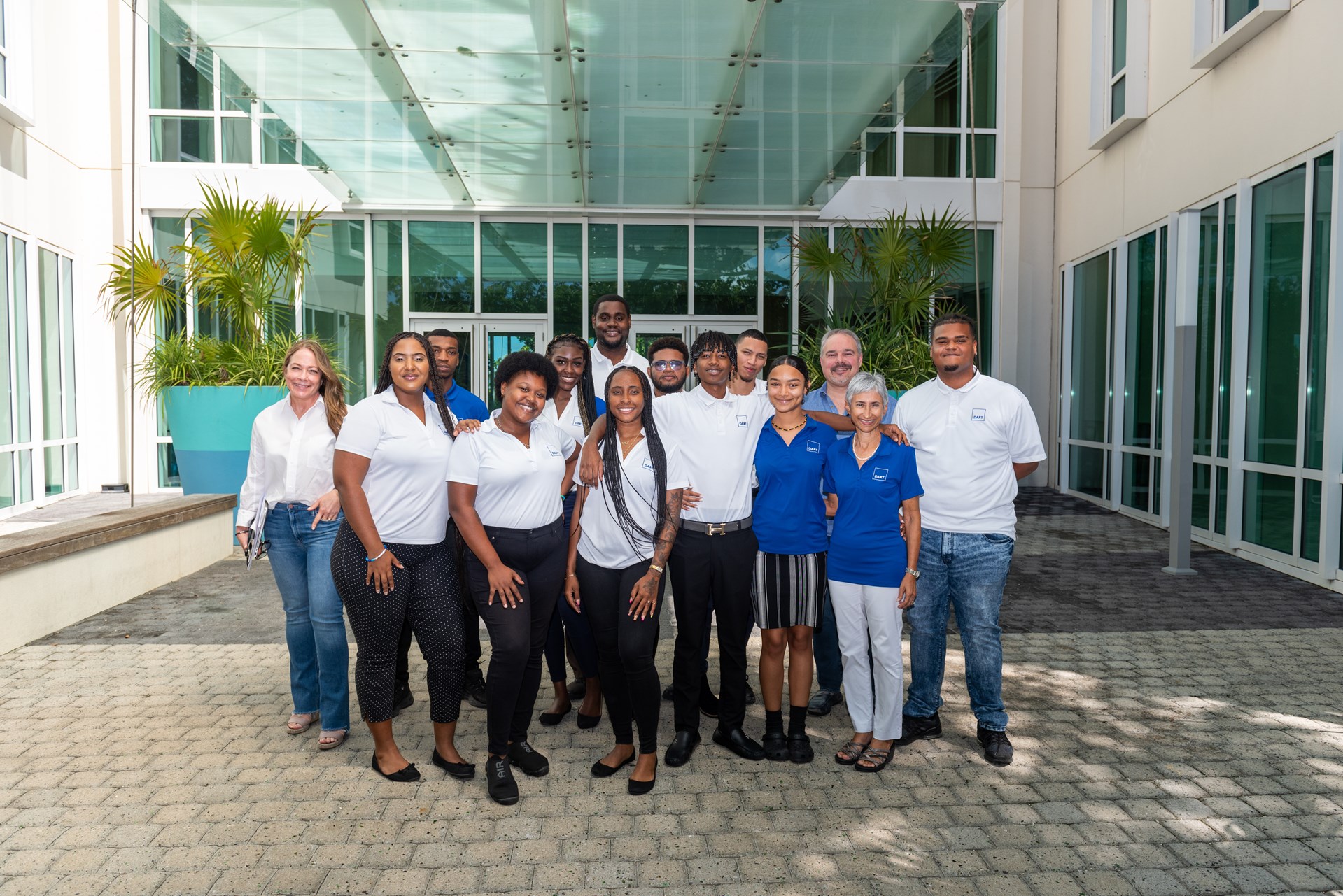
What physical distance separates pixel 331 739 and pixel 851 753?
2089 mm

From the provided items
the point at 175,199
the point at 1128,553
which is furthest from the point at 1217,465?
the point at 175,199

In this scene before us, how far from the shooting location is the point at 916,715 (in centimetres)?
383

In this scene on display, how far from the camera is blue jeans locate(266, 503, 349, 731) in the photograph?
3.69 m

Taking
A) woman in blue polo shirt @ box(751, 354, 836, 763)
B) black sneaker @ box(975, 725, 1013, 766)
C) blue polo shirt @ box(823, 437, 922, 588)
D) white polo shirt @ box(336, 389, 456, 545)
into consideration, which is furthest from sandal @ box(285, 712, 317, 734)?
black sneaker @ box(975, 725, 1013, 766)

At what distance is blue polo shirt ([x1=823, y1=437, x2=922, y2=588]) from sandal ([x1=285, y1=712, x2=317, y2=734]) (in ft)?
7.69

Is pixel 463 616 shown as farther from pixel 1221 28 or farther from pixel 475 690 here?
pixel 1221 28

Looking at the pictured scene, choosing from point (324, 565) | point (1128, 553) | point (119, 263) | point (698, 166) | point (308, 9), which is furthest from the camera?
point (119, 263)

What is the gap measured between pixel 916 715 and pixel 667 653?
5.40 ft

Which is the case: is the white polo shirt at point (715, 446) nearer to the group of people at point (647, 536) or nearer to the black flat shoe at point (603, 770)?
the group of people at point (647, 536)

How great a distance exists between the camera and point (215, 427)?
27.0 feet

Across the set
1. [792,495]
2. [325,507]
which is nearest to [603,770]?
[792,495]

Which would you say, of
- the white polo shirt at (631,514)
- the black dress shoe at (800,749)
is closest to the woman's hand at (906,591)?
the black dress shoe at (800,749)

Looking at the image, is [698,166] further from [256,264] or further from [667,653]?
[667,653]

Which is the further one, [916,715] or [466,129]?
[466,129]
